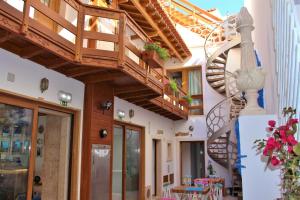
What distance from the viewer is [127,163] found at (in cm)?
825

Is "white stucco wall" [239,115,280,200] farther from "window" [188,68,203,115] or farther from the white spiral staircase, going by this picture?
"window" [188,68,203,115]

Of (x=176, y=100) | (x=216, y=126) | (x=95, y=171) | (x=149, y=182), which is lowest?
(x=149, y=182)

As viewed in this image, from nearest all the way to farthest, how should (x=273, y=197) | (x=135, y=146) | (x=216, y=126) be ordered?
(x=273, y=197)
(x=135, y=146)
(x=216, y=126)

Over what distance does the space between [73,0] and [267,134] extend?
361 cm

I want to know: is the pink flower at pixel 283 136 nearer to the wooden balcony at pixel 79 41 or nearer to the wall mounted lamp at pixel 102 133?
the wooden balcony at pixel 79 41

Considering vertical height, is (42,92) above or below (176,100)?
below

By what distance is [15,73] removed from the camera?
441cm

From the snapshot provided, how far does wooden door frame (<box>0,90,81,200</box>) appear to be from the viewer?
4461 millimetres

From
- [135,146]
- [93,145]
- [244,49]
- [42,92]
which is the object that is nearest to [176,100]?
[135,146]

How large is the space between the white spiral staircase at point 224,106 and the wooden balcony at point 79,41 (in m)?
4.55

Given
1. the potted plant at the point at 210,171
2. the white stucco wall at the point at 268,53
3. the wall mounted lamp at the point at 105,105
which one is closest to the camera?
the white stucco wall at the point at 268,53

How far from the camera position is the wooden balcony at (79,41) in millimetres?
3809

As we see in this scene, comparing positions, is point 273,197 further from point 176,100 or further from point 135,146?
point 176,100

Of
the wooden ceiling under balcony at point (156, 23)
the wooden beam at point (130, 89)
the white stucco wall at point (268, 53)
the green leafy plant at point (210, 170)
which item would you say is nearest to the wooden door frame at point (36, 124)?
the wooden beam at point (130, 89)
